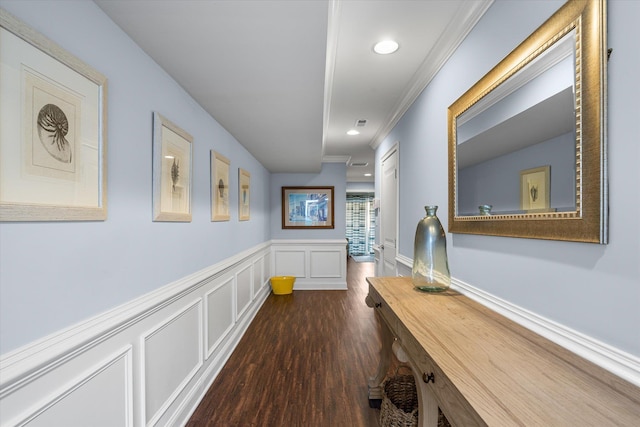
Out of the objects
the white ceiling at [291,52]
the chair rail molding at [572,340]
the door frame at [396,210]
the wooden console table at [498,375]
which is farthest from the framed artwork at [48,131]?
the door frame at [396,210]

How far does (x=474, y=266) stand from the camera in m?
1.67

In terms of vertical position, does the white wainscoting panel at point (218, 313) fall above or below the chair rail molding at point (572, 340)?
below

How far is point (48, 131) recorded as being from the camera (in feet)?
3.21

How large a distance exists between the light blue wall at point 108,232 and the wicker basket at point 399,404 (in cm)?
142

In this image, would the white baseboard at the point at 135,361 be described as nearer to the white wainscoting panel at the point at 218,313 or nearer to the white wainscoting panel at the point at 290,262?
the white wainscoting panel at the point at 218,313

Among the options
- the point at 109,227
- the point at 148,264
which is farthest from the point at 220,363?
the point at 109,227

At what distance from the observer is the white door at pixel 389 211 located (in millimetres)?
3465

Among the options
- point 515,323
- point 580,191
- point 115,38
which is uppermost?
point 115,38

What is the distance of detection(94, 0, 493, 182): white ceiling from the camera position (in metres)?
1.25

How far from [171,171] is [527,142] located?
1795 mm

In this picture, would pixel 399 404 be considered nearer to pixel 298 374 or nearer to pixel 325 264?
pixel 298 374

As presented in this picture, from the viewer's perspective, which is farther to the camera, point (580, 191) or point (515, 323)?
point (515, 323)

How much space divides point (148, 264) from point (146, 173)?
1.50ft

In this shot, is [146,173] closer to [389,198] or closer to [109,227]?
[109,227]
